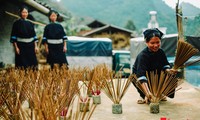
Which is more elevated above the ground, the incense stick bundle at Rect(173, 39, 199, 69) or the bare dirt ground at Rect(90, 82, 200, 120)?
the incense stick bundle at Rect(173, 39, 199, 69)

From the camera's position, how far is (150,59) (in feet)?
13.2

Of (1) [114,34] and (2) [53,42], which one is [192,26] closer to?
(2) [53,42]

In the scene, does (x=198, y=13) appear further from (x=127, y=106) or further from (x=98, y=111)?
(x=98, y=111)

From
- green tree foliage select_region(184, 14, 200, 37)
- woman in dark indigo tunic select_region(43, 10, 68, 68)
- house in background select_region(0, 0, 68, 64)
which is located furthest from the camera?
house in background select_region(0, 0, 68, 64)

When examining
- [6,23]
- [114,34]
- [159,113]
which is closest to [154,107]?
[159,113]

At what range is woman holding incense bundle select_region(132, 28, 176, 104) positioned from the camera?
378cm

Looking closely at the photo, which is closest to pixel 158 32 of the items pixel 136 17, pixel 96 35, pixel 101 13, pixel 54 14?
pixel 54 14

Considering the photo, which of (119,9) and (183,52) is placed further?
(119,9)

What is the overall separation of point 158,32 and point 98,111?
1329mm

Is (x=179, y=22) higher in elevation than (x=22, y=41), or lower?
higher

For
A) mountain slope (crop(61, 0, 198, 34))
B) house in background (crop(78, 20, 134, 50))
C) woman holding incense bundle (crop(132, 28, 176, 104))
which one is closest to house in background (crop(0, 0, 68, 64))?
woman holding incense bundle (crop(132, 28, 176, 104))

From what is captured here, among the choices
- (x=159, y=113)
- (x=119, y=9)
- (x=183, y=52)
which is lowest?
(x=159, y=113)

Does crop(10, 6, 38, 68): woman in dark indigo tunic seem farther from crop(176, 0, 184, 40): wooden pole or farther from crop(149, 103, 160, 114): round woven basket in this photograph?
crop(149, 103, 160, 114): round woven basket

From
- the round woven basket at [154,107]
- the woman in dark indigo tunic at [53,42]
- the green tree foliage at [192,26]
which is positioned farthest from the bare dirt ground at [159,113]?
the woman in dark indigo tunic at [53,42]
